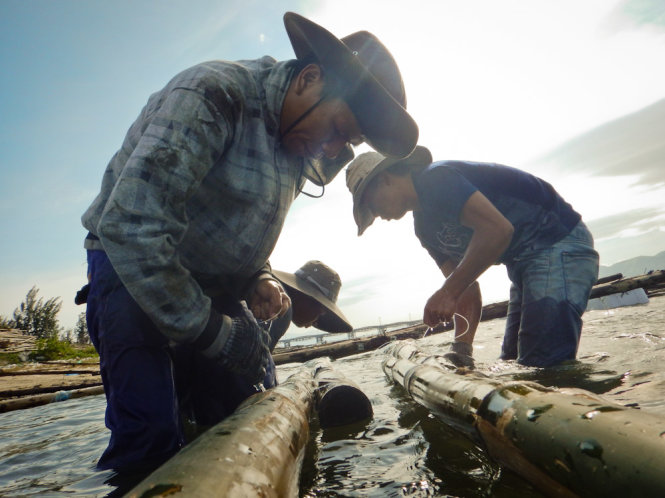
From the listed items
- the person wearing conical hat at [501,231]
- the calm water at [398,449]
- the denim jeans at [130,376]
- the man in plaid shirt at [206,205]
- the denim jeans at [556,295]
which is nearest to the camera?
the calm water at [398,449]

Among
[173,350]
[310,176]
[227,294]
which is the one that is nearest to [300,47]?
[310,176]

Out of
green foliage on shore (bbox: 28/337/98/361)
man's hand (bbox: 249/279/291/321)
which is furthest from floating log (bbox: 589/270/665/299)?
green foliage on shore (bbox: 28/337/98/361)

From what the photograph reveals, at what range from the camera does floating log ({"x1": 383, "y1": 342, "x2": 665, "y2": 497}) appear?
0.79m

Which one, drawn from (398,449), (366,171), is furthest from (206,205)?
(366,171)

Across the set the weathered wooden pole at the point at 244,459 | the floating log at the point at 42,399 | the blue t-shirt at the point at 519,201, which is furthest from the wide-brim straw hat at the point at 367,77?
the floating log at the point at 42,399

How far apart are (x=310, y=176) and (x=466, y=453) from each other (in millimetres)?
1908

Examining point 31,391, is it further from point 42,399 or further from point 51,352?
point 51,352

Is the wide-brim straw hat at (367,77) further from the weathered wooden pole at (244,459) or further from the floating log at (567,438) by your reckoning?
the weathered wooden pole at (244,459)

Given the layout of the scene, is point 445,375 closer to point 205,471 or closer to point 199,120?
point 205,471

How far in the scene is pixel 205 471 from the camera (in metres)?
0.98

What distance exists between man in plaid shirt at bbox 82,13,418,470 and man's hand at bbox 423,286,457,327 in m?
1.28

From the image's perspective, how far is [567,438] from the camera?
0.95 m

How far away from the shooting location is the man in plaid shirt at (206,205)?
1.58 metres

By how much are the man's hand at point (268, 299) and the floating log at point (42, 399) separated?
6.13 m
